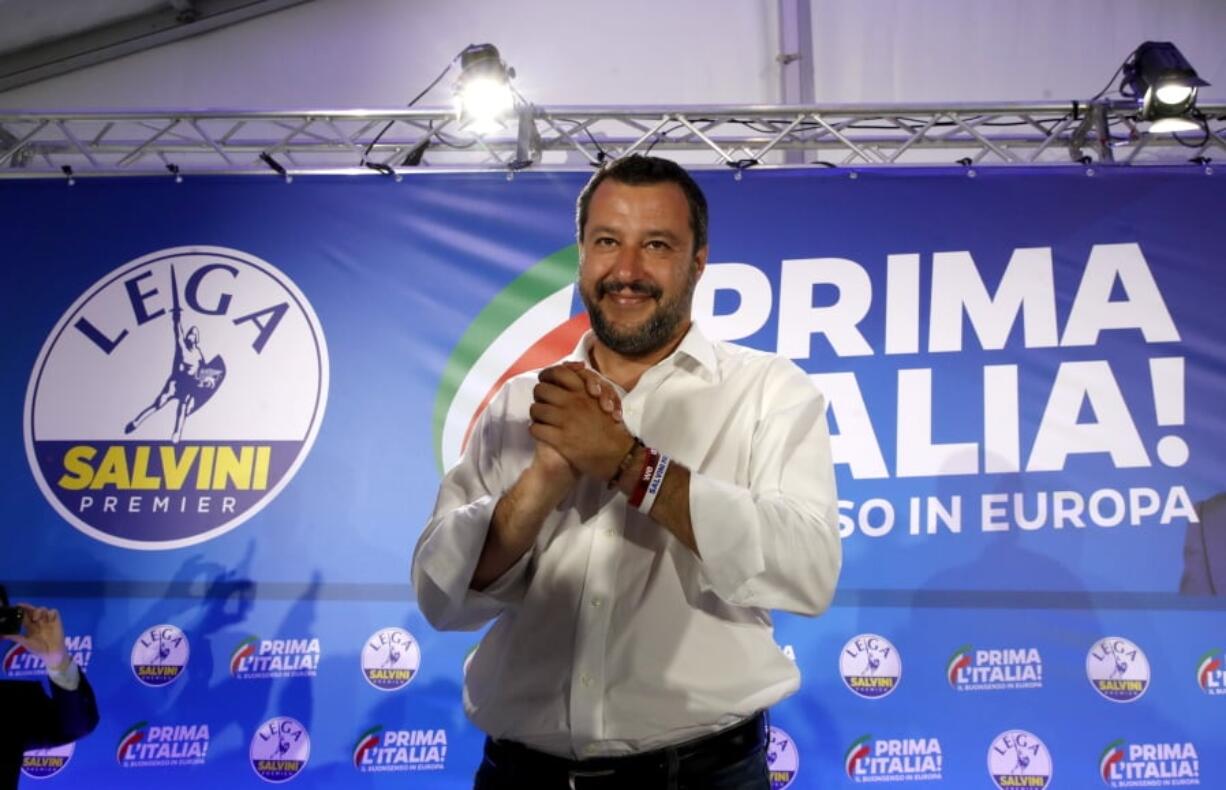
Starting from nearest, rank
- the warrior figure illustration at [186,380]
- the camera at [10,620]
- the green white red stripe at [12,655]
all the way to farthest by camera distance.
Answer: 1. the camera at [10,620]
2. the green white red stripe at [12,655]
3. the warrior figure illustration at [186,380]

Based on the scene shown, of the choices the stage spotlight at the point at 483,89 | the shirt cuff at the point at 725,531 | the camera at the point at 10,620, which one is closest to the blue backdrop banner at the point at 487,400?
the stage spotlight at the point at 483,89

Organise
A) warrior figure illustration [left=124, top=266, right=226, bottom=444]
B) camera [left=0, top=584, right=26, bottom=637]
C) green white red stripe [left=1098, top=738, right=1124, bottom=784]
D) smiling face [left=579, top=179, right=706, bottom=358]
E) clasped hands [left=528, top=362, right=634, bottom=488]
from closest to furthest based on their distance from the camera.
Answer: clasped hands [left=528, top=362, right=634, bottom=488] → smiling face [left=579, top=179, right=706, bottom=358] → camera [left=0, top=584, right=26, bottom=637] → green white red stripe [left=1098, top=738, right=1124, bottom=784] → warrior figure illustration [left=124, top=266, right=226, bottom=444]

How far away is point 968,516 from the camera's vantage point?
3.31 meters

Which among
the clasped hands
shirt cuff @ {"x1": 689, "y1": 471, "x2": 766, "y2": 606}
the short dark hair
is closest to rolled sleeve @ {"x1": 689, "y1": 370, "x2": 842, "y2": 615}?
shirt cuff @ {"x1": 689, "y1": 471, "x2": 766, "y2": 606}

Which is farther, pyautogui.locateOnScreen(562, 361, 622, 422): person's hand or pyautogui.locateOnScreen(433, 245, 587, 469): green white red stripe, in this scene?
pyautogui.locateOnScreen(433, 245, 587, 469): green white red stripe

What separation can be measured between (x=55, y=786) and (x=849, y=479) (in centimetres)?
272

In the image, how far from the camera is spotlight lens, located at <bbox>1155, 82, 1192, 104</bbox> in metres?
3.45

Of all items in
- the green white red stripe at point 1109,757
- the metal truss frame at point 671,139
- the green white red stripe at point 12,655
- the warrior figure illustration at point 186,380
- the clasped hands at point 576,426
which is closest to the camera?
the clasped hands at point 576,426

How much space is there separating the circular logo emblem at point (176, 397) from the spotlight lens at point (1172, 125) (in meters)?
3.03

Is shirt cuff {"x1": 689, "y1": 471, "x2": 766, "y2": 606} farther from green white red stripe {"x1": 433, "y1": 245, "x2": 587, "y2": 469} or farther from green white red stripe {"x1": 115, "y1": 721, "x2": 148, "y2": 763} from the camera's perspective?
green white red stripe {"x1": 115, "y1": 721, "x2": 148, "y2": 763}

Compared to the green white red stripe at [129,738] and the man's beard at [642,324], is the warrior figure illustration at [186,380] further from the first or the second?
the man's beard at [642,324]

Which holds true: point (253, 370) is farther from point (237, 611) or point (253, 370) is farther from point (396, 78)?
point (396, 78)

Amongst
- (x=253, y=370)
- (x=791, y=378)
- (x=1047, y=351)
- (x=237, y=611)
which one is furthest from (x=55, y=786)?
(x=1047, y=351)

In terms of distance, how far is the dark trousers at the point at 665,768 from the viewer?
134 cm
